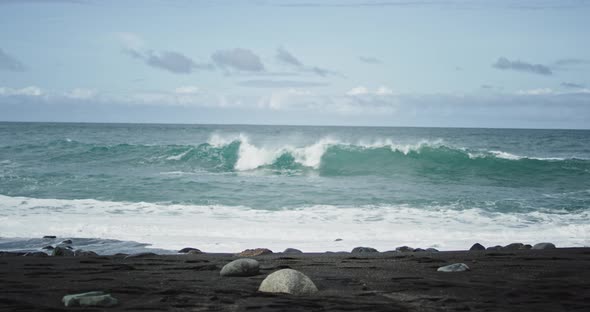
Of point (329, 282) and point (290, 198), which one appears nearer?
point (329, 282)

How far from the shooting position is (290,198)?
1525 cm

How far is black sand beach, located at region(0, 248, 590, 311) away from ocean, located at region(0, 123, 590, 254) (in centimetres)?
224

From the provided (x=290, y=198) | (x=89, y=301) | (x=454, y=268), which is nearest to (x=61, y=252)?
(x=89, y=301)

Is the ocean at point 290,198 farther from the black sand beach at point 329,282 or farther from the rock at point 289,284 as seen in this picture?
the rock at point 289,284

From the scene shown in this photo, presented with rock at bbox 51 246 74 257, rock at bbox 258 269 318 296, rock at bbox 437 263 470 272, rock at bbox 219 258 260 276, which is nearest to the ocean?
rock at bbox 51 246 74 257

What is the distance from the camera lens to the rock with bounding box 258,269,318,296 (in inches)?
198

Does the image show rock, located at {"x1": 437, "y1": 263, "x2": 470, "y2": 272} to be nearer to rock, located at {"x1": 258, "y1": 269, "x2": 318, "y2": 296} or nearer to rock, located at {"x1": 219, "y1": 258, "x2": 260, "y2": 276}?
rock, located at {"x1": 258, "y1": 269, "x2": 318, "y2": 296}

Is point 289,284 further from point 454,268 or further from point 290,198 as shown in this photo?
point 290,198

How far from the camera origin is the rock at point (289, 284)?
5031mm

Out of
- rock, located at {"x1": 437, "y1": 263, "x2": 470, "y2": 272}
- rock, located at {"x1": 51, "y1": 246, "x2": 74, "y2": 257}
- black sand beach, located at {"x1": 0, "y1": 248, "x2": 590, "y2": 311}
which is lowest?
rock, located at {"x1": 51, "y1": 246, "x2": 74, "y2": 257}

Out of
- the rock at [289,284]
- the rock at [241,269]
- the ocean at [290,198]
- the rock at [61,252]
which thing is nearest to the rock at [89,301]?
the rock at [289,284]

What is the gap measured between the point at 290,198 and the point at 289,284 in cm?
1021

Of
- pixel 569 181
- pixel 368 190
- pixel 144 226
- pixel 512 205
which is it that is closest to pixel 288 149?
pixel 368 190

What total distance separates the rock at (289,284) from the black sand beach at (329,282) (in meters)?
0.09
